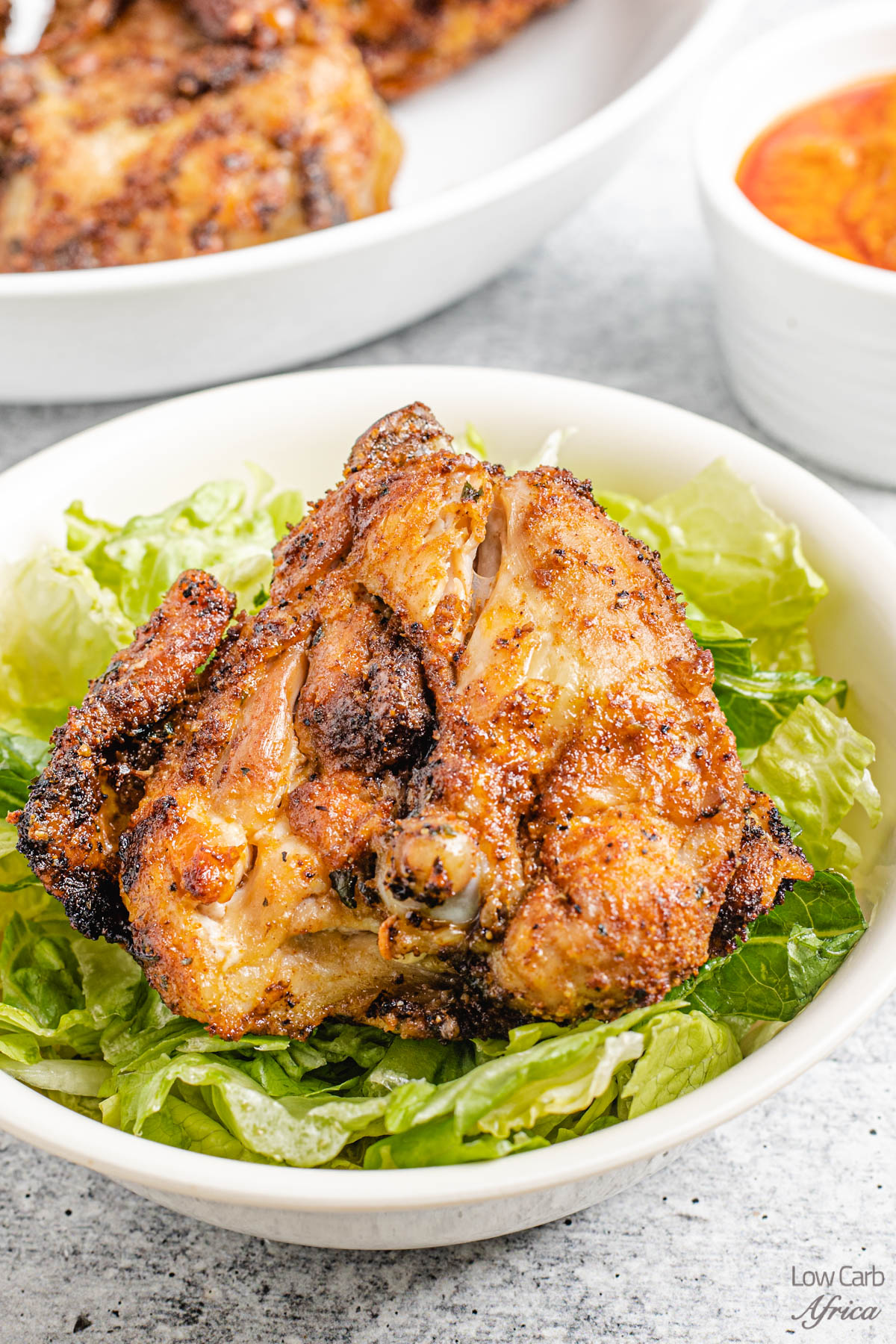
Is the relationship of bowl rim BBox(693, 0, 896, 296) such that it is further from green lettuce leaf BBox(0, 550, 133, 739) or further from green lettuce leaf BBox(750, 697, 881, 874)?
green lettuce leaf BBox(0, 550, 133, 739)

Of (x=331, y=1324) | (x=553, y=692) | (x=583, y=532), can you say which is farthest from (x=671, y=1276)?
(x=583, y=532)

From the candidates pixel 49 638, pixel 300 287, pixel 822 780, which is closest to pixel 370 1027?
pixel 822 780

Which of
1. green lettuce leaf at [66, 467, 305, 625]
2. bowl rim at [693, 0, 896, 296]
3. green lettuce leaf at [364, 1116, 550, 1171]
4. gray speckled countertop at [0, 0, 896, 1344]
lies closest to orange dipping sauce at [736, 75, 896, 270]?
bowl rim at [693, 0, 896, 296]

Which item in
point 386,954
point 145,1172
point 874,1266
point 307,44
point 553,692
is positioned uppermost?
point 307,44

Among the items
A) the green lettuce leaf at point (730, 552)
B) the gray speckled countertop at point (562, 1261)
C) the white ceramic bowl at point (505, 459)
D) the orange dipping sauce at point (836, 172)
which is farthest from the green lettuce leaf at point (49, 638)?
the orange dipping sauce at point (836, 172)

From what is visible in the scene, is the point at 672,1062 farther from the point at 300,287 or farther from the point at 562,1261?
the point at 300,287

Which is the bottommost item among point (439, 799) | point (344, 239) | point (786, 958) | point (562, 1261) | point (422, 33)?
point (562, 1261)

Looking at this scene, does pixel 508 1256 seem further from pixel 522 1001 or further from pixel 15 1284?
pixel 15 1284
